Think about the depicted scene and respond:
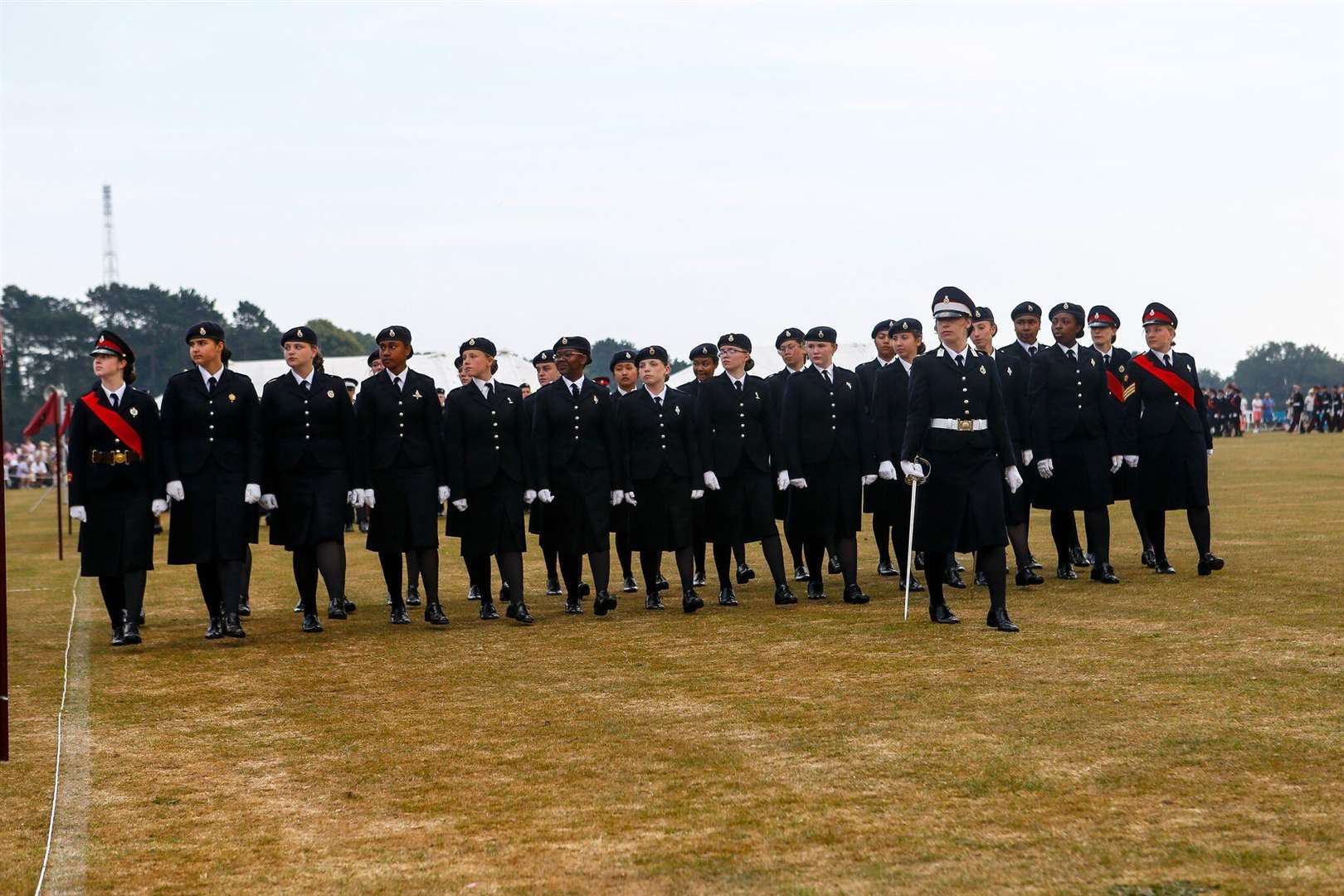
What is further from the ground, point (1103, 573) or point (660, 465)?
point (660, 465)

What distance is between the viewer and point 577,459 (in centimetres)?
1209

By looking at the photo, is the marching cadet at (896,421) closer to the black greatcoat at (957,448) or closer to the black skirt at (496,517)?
the black greatcoat at (957,448)

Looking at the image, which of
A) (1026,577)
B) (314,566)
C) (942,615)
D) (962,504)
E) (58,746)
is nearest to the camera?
(58,746)

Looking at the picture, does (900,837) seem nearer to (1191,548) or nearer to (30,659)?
(30,659)

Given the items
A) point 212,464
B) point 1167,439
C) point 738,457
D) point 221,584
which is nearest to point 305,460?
point 212,464

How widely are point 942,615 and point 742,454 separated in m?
2.74

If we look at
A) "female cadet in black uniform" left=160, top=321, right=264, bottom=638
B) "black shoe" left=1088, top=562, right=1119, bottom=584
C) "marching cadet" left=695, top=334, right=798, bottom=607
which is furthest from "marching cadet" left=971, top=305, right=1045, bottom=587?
"female cadet in black uniform" left=160, top=321, right=264, bottom=638

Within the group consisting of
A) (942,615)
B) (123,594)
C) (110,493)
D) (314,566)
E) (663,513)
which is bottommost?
(942,615)

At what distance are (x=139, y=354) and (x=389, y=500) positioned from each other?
10677 cm

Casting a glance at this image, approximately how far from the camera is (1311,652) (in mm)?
8766

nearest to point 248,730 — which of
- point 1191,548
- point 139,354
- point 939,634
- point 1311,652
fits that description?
point 939,634

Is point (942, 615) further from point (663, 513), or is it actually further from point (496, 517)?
point (496, 517)

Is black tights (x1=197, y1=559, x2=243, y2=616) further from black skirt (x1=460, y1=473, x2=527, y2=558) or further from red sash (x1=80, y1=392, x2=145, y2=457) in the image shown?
black skirt (x1=460, y1=473, x2=527, y2=558)

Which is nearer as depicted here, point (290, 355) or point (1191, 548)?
point (290, 355)
